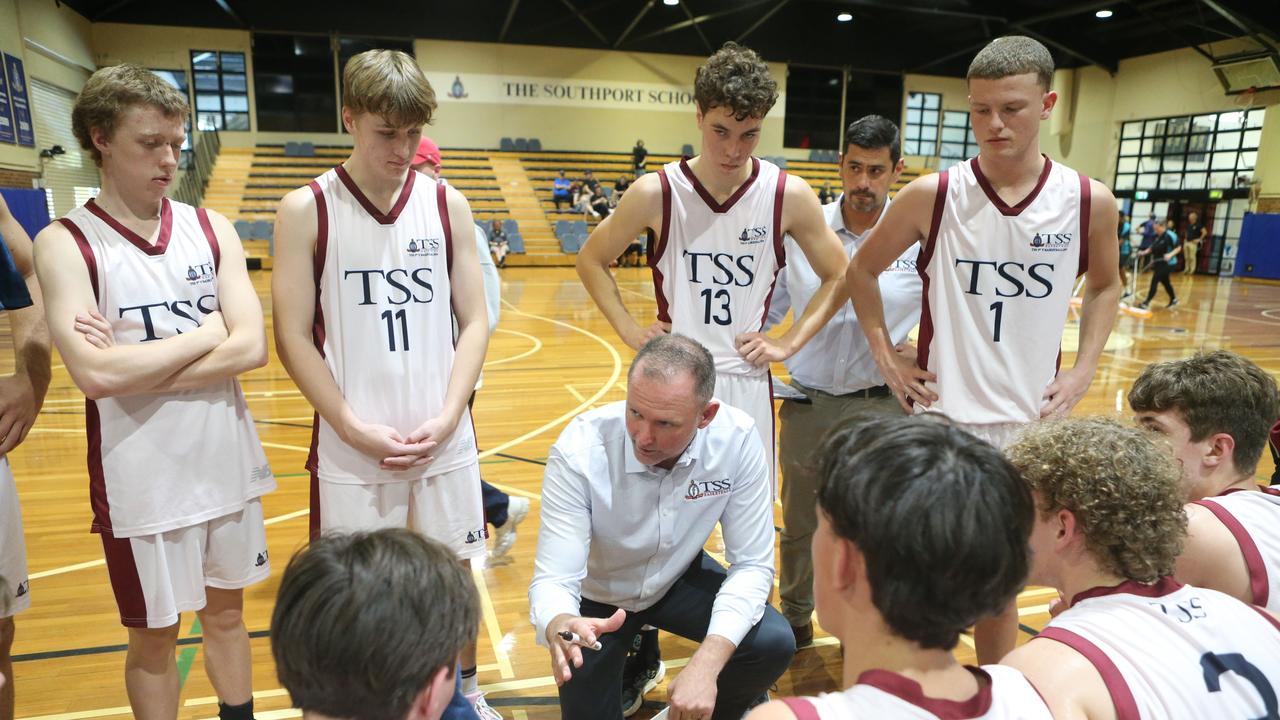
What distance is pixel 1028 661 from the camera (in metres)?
1.44

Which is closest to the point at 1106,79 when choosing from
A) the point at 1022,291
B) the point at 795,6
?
the point at 795,6

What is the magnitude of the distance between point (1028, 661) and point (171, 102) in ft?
8.37

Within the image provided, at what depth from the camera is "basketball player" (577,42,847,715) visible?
2861 mm

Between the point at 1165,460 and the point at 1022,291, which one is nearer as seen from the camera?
the point at 1165,460

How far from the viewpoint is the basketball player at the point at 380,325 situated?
2.35 meters

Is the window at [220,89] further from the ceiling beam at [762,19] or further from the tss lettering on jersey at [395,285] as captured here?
the tss lettering on jersey at [395,285]

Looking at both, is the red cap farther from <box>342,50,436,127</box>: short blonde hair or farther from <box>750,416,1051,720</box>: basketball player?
<box>750,416,1051,720</box>: basketball player

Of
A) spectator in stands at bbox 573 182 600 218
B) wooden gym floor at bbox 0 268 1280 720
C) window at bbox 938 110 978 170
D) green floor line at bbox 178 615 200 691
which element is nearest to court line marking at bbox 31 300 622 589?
wooden gym floor at bbox 0 268 1280 720

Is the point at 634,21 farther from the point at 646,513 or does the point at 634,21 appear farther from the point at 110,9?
the point at 646,513

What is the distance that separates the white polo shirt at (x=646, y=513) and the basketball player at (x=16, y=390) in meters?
1.47

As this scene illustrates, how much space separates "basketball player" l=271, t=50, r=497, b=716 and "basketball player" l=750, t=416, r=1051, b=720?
1.54 m

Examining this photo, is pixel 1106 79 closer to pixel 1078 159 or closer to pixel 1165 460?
pixel 1078 159

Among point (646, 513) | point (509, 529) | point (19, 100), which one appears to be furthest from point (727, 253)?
point (19, 100)

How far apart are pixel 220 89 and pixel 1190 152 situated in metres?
28.4
